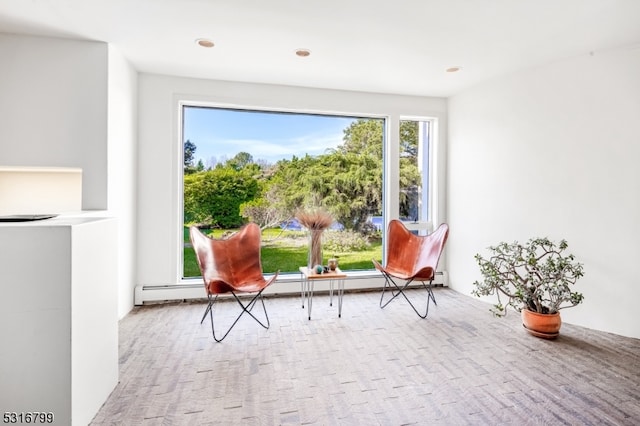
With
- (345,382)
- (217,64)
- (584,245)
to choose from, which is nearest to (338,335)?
(345,382)

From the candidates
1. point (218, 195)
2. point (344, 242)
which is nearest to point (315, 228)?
point (344, 242)

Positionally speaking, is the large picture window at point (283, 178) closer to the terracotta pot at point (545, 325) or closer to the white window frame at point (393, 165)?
the white window frame at point (393, 165)

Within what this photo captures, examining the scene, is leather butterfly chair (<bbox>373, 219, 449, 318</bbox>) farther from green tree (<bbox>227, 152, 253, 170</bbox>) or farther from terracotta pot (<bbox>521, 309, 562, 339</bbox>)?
green tree (<bbox>227, 152, 253, 170</bbox>)

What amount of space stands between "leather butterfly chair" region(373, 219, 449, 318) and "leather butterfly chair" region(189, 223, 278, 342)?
1.37 meters

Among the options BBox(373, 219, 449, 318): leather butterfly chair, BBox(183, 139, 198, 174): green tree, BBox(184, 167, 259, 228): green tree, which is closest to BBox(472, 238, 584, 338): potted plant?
BBox(373, 219, 449, 318): leather butterfly chair

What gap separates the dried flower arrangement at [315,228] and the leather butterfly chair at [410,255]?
2.29 ft

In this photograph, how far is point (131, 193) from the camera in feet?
12.0

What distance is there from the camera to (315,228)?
12.0ft

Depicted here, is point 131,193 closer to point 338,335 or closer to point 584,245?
point 338,335

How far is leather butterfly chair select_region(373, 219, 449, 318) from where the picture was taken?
12.0 feet

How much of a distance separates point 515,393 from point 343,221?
2923 millimetres

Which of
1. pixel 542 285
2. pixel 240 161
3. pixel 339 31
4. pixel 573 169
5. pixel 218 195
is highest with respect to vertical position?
pixel 339 31

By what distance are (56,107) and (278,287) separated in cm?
289

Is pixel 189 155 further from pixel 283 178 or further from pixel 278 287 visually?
pixel 278 287
